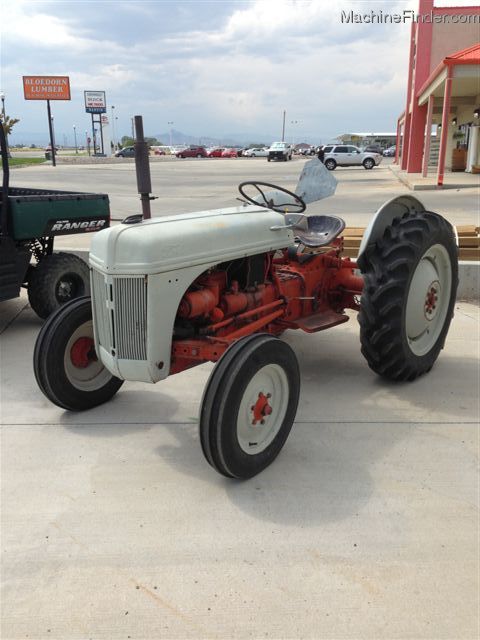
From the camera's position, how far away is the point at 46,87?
2400 inches

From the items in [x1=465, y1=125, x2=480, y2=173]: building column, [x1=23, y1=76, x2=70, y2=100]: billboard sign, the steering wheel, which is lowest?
the steering wheel

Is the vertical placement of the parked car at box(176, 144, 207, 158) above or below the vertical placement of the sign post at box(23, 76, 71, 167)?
below

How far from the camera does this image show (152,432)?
3510mm

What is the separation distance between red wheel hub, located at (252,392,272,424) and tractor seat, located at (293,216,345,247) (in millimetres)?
1488

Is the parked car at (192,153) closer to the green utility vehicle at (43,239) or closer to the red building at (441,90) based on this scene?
the red building at (441,90)

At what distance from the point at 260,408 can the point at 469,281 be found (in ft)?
14.4

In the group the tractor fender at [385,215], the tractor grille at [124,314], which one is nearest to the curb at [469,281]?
the tractor fender at [385,215]

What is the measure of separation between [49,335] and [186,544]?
5.50ft

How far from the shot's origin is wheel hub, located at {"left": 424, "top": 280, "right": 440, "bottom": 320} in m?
4.20

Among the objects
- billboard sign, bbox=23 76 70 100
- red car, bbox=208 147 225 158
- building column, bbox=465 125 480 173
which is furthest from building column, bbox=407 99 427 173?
billboard sign, bbox=23 76 70 100

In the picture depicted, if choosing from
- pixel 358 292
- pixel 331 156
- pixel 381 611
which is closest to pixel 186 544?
pixel 381 611

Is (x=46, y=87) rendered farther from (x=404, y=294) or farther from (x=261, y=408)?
(x=261, y=408)

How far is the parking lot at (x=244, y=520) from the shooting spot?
2.14m

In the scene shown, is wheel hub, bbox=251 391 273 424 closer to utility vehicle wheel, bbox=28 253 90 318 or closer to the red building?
utility vehicle wheel, bbox=28 253 90 318
